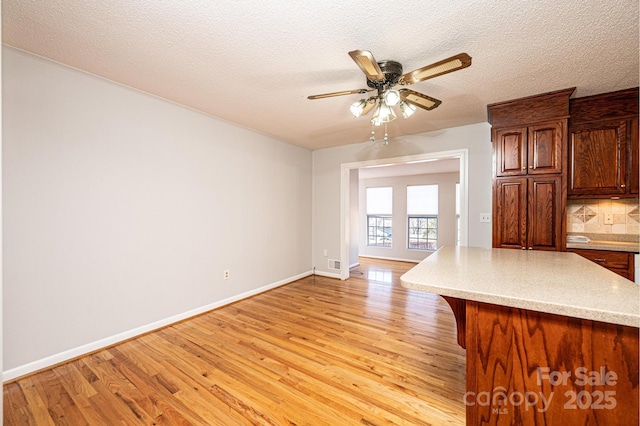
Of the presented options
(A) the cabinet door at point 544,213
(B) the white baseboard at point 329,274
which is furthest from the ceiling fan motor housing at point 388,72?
(B) the white baseboard at point 329,274

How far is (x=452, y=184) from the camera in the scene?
6.20m

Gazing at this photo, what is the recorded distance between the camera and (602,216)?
2945 millimetres

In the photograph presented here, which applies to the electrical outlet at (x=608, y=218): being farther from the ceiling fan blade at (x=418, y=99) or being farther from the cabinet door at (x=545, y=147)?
the ceiling fan blade at (x=418, y=99)

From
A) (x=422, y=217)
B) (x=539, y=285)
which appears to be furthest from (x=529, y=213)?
(x=422, y=217)

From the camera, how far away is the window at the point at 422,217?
21.5 ft

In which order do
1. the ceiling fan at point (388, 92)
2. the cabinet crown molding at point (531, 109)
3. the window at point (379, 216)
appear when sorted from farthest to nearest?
the window at point (379, 216)
the cabinet crown molding at point (531, 109)
the ceiling fan at point (388, 92)

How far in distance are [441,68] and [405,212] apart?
18.0 feet

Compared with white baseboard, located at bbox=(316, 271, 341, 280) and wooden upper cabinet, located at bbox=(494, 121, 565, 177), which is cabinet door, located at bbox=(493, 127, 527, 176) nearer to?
wooden upper cabinet, located at bbox=(494, 121, 565, 177)

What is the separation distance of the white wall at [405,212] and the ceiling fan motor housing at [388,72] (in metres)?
4.79

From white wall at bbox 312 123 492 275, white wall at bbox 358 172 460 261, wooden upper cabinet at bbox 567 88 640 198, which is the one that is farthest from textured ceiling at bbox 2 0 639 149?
white wall at bbox 358 172 460 261

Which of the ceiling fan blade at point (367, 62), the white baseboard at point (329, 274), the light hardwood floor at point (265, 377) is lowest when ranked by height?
the light hardwood floor at point (265, 377)

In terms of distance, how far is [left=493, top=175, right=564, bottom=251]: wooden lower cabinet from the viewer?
2.64 m

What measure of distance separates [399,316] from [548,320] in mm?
2162

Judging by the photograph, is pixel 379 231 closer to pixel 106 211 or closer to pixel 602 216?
pixel 602 216
